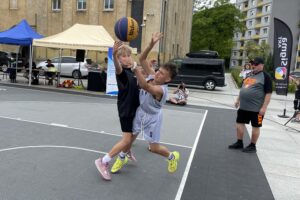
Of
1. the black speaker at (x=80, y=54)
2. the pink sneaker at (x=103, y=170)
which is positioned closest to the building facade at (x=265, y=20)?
the black speaker at (x=80, y=54)

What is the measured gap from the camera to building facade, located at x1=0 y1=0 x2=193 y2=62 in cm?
2512

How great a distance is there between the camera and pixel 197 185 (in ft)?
15.8

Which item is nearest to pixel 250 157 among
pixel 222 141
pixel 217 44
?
pixel 222 141

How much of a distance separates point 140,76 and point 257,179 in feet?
8.81

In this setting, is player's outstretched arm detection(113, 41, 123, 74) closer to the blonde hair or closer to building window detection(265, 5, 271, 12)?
the blonde hair

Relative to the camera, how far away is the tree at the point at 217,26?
60594 mm

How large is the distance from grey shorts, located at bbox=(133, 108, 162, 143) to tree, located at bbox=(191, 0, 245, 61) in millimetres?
57556

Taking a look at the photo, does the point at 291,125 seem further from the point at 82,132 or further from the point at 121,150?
the point at 121,150

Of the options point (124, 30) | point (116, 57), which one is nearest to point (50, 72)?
point (124, 30)

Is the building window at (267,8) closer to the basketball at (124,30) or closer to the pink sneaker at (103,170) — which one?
the basketball at (124,30)

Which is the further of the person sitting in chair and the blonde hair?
the person sitting in chair

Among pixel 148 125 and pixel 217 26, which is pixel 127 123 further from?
pixel 217 26

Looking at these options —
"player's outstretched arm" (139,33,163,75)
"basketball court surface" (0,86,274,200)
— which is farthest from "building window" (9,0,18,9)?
→ "player's outstretched arm" (139,33,163,75)

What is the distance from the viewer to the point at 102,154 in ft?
19.1
